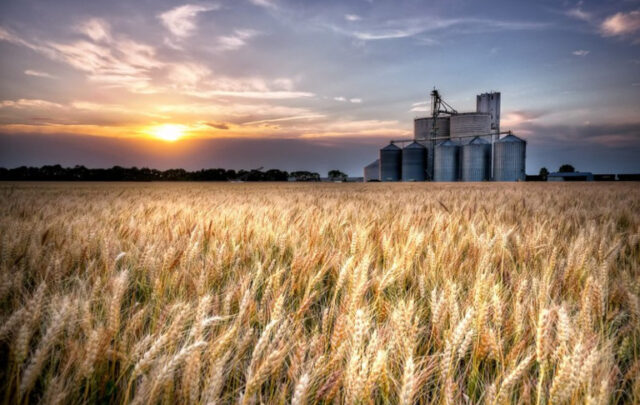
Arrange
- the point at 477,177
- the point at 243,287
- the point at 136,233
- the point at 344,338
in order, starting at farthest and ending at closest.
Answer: the point at 477,177
the point at 136,233
the point at 243,287
the point at 344,338

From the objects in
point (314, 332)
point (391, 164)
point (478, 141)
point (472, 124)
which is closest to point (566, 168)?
point (472, 124)

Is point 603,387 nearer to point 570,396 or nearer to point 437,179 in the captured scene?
point 570,396

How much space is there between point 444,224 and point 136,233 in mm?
2170

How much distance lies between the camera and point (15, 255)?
1446 millimetres

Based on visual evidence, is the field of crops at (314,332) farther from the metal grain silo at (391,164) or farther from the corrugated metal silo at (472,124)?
the corrugated metal silo at (472,124)

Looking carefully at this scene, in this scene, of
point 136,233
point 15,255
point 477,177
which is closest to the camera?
point 15,255

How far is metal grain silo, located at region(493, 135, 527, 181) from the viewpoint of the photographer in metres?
40.2

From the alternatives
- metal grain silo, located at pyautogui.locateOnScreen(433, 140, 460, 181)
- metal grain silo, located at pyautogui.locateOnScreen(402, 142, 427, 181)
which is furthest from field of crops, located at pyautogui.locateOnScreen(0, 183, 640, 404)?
metal grain silo, located at pyautogui.locateOnScreen(402, 142, 427, 181)

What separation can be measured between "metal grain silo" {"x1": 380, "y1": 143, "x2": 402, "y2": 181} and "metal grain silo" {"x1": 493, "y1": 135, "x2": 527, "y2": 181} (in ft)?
42.0

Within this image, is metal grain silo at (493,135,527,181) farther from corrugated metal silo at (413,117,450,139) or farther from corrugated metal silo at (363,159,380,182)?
corrugated metal silo at (363,159,380,182)

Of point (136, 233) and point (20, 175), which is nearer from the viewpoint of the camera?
point (136, 233)

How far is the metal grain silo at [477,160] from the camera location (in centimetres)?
4103

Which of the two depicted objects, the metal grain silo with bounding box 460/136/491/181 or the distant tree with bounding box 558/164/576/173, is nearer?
the metal grain silo with bounding box 460/136/491/181

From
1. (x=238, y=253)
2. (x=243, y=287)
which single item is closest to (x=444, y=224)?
(x=238, y=253)
